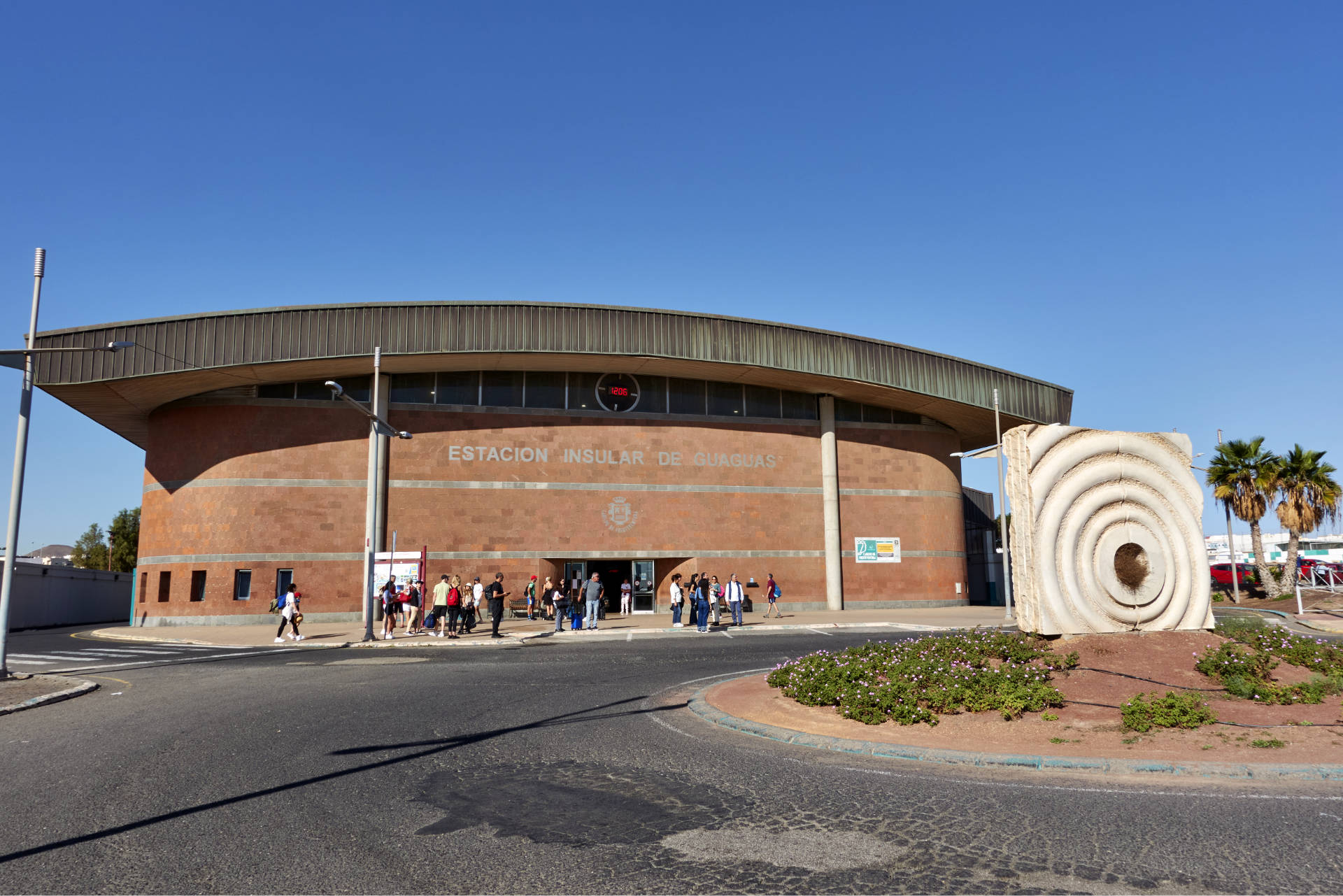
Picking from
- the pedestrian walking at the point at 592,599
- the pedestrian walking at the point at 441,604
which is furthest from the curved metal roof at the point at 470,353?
the pedestrian walking at the point at 592,599

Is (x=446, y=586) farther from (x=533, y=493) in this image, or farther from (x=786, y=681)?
(x=786, y=681)

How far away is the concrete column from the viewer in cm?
3694

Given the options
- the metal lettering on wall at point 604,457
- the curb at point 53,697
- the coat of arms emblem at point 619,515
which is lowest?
the curb at point 53,697

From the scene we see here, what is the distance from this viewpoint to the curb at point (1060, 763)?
22.6 ft

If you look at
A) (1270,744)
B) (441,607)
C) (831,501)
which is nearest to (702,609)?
(441,607)

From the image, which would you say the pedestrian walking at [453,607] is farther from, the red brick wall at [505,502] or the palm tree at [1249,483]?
the palm tree at [1249,483]

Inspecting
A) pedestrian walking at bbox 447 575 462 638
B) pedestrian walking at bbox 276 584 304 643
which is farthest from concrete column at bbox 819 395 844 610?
pedestrian walking at bbox 276 584 304 643

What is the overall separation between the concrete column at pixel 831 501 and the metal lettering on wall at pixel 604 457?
245 cm

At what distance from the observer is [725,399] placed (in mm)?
37406

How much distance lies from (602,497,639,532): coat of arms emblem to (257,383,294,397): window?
13.3 metres

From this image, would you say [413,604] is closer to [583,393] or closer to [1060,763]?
[583,393]

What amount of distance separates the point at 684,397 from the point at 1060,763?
98.6 feet

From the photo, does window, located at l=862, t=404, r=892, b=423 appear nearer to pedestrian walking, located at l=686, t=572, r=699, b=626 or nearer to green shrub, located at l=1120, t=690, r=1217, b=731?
pedestrian walking, located at l=686, t=572, r=699, b=626

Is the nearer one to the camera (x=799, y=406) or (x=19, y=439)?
(x=19, y=439)
